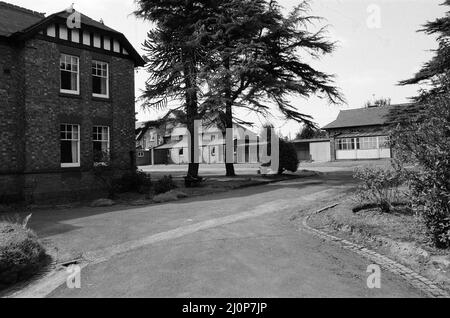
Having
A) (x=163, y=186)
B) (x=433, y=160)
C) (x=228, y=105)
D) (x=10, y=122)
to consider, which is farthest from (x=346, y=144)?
(x=433, y=160)

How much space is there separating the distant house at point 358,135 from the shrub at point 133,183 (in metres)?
33.8

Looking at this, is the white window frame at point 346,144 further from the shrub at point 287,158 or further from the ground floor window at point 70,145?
the ground floor window at point 70,145

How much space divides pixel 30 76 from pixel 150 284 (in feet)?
44.6

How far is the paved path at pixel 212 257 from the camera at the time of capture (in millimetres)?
5242

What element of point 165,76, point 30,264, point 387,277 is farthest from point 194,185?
point 387,277

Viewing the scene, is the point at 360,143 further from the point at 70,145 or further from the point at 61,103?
the point at 61,103

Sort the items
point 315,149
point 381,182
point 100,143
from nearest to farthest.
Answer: point 381,182
point 100,143
point 315,149

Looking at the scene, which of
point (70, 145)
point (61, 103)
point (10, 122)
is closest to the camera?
point (10, 122)

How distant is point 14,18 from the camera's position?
59.2ft

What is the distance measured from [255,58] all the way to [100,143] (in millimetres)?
A: 9112

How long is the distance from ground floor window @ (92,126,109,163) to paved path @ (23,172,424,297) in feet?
20.7

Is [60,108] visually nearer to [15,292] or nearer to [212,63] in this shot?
[212,63]

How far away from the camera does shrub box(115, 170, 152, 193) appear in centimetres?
1783

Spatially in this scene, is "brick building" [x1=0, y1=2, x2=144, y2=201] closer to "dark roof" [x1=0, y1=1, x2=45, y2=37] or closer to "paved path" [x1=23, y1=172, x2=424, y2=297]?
"dark roof" [x1=0, y1=1, x2=45, y2=37]
